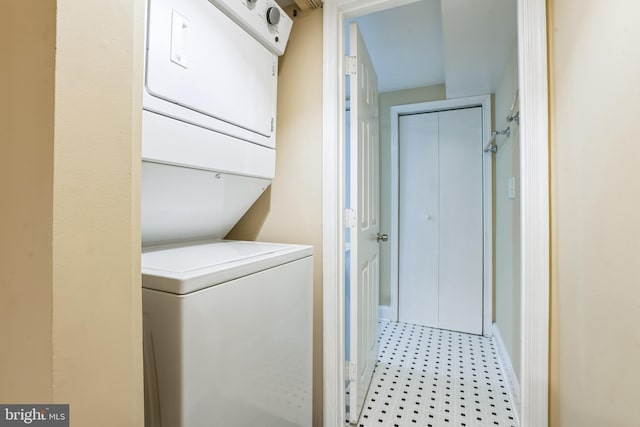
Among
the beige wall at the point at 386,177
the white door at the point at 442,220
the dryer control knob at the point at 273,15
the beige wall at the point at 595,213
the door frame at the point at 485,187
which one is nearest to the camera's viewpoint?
the beige wall at the point at 595,213

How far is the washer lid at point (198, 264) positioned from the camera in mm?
712

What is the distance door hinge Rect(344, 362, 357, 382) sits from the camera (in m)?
1.58

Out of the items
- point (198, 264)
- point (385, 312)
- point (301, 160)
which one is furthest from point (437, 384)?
point (198, 264)

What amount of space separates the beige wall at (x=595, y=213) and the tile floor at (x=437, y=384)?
27.8 inches

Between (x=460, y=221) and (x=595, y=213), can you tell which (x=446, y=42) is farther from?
(x=460, y=221)

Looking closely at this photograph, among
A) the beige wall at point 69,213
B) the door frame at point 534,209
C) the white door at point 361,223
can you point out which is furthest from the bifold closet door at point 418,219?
the beige wall at point 69,213

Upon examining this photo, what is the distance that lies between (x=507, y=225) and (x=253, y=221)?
1.80 meters

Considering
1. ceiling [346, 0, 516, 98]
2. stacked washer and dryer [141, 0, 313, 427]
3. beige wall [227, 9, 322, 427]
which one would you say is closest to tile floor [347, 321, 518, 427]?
beige wall [227, 9, 322, 427]

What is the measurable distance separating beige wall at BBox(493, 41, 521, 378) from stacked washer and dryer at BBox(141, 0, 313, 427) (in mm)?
1413

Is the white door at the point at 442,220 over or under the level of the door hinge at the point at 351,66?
under

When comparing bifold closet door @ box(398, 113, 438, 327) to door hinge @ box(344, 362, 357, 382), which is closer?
door hinge @ box(344, 362, 357, 382)

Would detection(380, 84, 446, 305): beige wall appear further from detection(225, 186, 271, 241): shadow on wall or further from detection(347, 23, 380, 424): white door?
detection(225, 186, 271, 241): shadow on wall

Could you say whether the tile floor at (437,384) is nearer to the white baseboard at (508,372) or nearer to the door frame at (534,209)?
the white baseboard at (508,372)

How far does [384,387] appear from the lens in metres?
1.97
